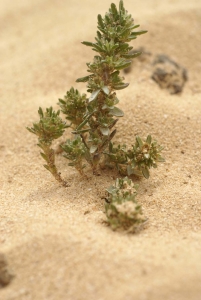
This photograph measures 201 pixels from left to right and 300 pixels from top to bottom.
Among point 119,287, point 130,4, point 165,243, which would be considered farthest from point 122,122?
point 130,4

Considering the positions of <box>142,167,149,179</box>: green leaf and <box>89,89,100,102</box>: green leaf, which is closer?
<box>89,89,100,102</box>: green leaf

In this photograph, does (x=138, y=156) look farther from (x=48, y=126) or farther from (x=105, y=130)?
(x=48, y=126)

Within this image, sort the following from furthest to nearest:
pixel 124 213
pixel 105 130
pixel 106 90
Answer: pixel 105 130, pixel 106 90, pixel 124 213

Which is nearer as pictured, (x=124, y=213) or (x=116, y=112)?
(x=124, y=213)

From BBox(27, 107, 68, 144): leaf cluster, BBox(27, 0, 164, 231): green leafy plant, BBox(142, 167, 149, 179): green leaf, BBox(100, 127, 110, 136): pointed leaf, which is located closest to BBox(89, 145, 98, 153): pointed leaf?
BBox(27, 0, 164, 231): green leafy plant

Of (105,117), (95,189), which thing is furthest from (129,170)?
(105,117)

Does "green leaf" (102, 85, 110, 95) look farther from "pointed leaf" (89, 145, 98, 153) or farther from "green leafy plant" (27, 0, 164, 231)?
"pointed leaf" (89, 145, 98, 153)
